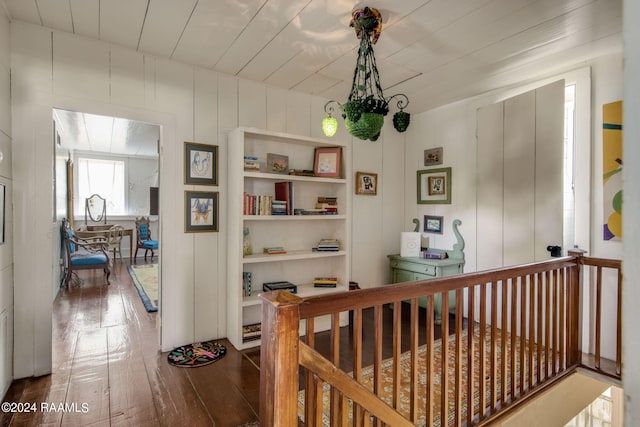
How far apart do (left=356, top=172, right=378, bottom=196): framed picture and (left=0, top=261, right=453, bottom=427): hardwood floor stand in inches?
64.5

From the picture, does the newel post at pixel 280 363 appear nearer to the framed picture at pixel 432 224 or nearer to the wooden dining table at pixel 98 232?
the framed picture at pixel 432 224

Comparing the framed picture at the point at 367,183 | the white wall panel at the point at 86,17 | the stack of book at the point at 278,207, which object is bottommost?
the stack of book at the point at 278,207

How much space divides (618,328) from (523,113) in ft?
6.57

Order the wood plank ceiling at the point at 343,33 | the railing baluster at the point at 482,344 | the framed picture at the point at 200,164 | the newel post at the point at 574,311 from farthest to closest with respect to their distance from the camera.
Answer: the framed picture at the point at 200,164, the newel post at the point at 574,311, the wood plank ceiling at the point at 343,33, the railing baluster at the point at 482,344

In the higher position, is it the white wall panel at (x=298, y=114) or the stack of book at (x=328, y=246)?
the white wall panel at (x=298, y=114)

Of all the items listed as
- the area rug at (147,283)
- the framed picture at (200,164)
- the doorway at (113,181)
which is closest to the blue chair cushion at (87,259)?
the doorway at (113,181)

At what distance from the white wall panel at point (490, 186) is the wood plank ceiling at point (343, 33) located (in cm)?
45

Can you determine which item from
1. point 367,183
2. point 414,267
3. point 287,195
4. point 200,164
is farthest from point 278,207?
point 414,267

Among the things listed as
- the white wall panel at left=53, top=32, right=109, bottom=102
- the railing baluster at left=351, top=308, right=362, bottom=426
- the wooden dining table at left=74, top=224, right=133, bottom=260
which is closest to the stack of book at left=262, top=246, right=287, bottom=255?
the white wall panel at left=53, top=32, right=109, bottom=102

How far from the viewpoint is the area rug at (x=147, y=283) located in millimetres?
4312

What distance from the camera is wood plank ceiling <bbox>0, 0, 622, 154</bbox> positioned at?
6.91 feet

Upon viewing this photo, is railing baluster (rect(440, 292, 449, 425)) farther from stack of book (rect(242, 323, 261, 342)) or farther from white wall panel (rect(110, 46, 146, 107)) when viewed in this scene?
white wall panel (rect(110, 46, 146, 107))

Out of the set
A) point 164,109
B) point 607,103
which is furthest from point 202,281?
point 607,103

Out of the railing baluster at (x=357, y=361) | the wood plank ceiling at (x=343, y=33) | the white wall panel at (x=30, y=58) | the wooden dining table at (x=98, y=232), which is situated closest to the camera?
the railing baluster at (x=357, y=361)
